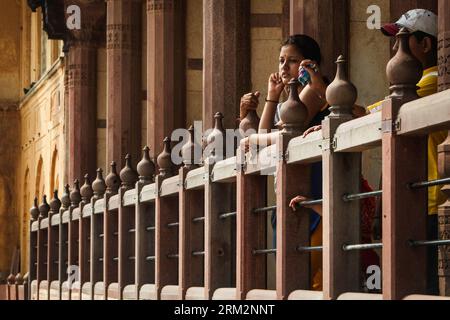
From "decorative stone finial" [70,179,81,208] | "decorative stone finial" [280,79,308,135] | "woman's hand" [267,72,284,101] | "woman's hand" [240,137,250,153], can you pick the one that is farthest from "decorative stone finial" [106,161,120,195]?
"decorative stone finial" [280,79,308,135]

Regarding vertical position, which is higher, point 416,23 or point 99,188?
point 416,23

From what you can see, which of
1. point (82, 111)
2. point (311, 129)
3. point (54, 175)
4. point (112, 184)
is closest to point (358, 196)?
point (311, 129)

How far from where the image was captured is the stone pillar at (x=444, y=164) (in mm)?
8500

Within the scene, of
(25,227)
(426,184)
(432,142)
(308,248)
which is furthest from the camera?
(25,227)

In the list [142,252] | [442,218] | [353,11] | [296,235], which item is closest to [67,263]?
[142,252]

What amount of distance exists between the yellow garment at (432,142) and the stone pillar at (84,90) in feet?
62.9

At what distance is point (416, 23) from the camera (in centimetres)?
912

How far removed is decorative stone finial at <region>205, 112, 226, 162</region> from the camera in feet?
40.4

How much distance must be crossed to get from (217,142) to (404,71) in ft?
14.2

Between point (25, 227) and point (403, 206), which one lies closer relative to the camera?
point (403, 206)

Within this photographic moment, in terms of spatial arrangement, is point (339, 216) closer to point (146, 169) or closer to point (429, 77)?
point (429, 77)

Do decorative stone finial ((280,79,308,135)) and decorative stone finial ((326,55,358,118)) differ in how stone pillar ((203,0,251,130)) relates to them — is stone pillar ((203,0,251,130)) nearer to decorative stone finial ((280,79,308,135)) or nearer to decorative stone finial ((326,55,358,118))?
decorative stone finial ((280,79,308,135))

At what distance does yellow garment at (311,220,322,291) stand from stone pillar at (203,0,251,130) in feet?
19.2
